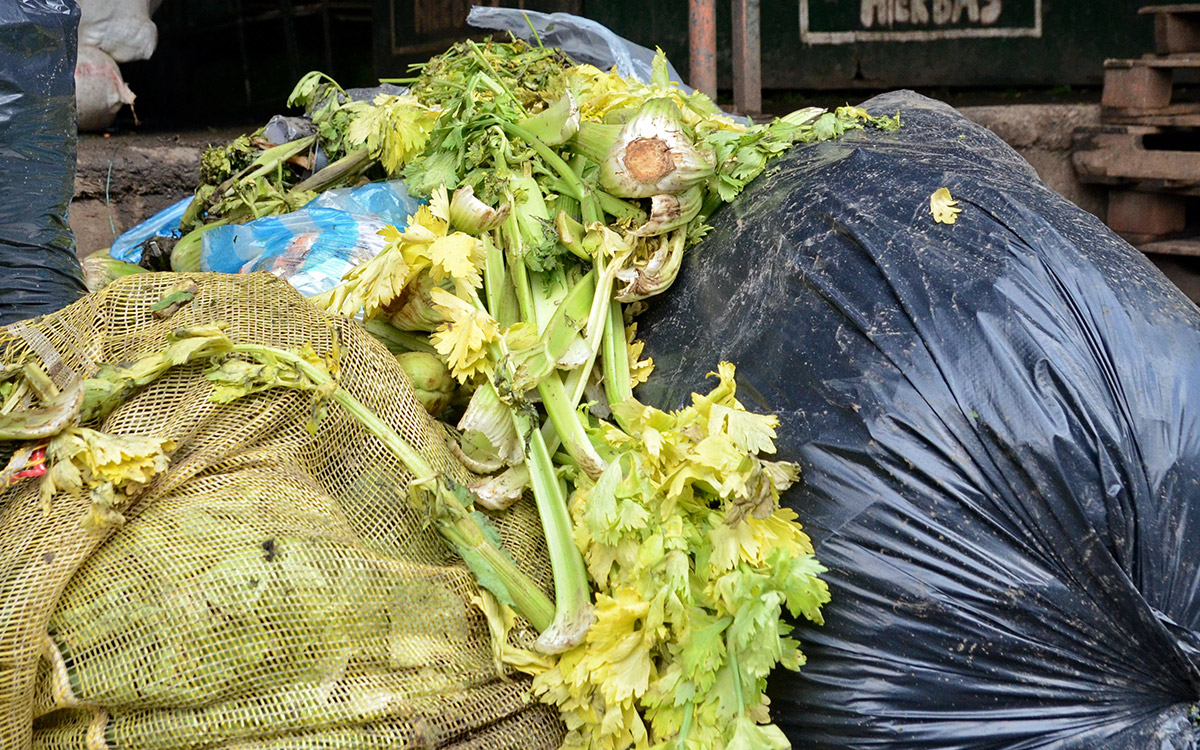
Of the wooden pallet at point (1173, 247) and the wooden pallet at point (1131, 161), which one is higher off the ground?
the wooden pallet at point (1131, 161)

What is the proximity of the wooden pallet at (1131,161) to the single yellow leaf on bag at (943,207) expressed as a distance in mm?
3361

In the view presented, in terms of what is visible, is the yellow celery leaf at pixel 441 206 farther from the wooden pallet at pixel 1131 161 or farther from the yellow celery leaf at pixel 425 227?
the wooden pallet at pixel 1131 161

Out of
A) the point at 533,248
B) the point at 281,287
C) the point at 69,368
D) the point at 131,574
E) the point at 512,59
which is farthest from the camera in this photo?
the point at 512,59

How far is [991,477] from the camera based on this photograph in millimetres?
1633

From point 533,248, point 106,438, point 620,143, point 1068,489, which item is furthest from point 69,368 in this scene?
point 1068,489

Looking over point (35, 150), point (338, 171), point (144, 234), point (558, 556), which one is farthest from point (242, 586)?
point (144, 234)

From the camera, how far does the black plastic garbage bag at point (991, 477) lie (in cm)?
157

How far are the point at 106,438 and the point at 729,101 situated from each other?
5.77 m

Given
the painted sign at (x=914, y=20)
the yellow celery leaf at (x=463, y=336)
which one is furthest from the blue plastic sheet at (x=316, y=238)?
the painted sign at (x=914, y=20)

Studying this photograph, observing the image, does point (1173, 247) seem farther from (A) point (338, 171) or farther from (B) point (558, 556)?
(B) point (558, 556)

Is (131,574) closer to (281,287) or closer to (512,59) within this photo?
(281,287)

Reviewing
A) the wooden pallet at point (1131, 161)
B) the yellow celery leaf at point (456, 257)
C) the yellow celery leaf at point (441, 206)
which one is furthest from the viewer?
the wooden pallet at point (1131, 161)

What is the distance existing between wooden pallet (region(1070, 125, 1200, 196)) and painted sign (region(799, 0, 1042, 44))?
1658 millimetres

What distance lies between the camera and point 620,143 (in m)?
2.25
